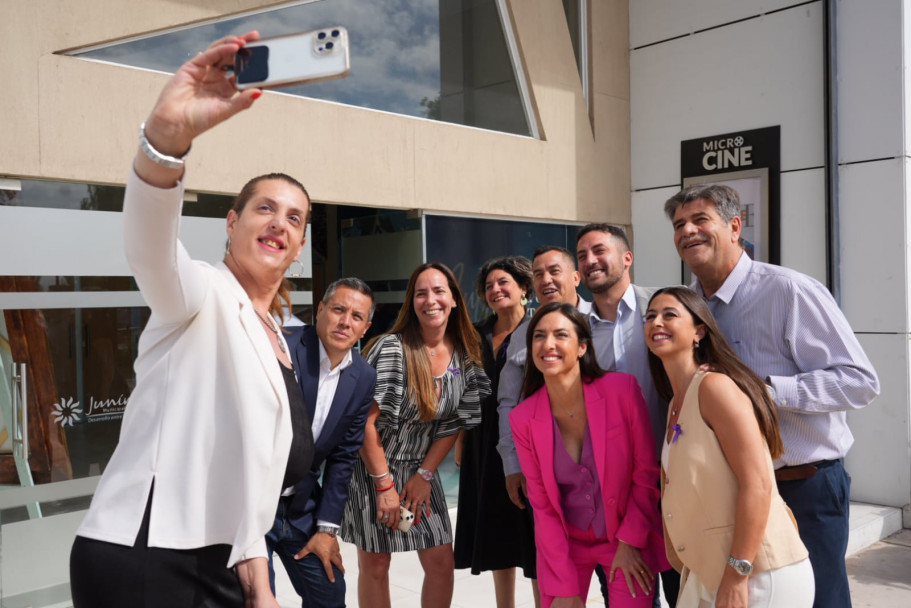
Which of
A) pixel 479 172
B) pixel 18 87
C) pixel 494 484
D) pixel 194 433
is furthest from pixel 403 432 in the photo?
pixel 479 172

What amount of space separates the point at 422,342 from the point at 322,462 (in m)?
1.16

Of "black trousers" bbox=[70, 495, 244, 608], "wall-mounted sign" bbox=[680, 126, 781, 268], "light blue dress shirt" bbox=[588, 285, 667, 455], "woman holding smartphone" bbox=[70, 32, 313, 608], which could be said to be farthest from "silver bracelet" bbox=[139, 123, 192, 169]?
"wall-mounted sign" bbox=[680, 126, 781, 268]

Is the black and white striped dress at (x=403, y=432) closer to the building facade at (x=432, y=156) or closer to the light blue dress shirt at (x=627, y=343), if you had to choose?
the light blue dress shirt at (x=627, y=343)

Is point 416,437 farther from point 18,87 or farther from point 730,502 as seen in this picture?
point 18,87

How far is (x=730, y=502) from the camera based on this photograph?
263 centimetres

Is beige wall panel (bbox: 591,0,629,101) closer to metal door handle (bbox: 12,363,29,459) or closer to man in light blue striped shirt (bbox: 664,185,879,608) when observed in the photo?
man in light blue striped shirt (bbox: 664,185,879,608)

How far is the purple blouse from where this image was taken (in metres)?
3.35

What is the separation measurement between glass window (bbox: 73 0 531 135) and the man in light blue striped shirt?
14.5ft

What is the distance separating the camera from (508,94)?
8.05 m

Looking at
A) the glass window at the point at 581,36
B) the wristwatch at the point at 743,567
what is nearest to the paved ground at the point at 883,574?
the wristwatch at the point at 743,567

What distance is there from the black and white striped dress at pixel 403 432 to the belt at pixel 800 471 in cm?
170

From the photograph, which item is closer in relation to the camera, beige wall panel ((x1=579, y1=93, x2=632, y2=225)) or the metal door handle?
the metal door handle

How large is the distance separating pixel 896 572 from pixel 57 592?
618 centimetres

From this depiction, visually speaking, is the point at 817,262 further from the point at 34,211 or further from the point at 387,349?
the point at 34,211
